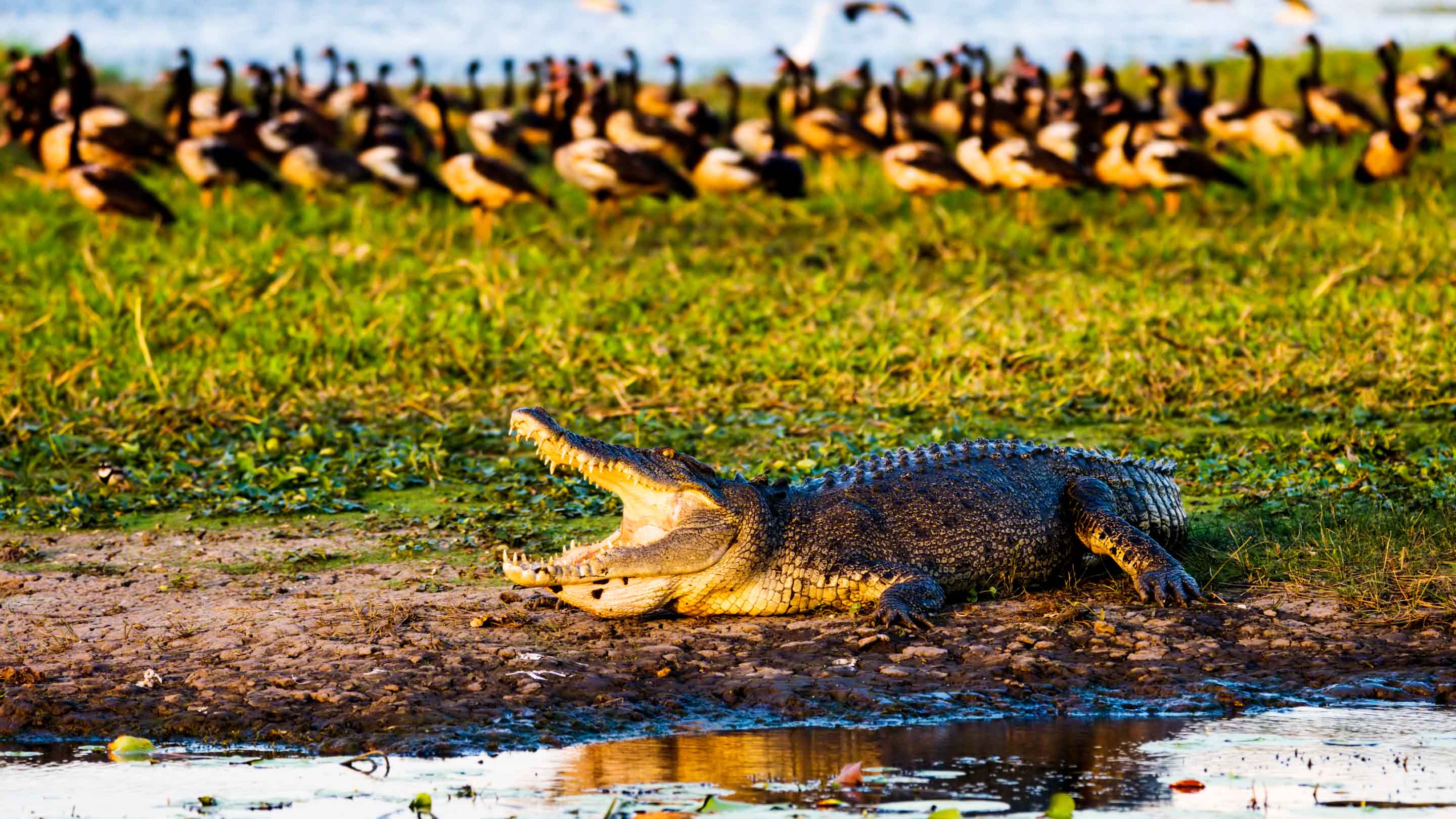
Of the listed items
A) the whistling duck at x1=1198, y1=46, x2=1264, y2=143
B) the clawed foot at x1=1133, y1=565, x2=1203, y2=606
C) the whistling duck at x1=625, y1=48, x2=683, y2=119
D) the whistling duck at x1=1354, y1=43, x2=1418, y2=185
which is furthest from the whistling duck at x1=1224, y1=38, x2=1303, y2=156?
the clawed foot at x1=1133, y1=565, x2=1203, y2=606

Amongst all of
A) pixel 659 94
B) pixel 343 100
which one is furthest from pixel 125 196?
pixel 659 94

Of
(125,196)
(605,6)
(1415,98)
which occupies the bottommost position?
(125,196)

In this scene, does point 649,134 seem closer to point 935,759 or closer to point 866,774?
point 935,759

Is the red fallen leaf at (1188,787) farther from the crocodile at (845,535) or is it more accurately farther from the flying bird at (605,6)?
the flying bird at (605,6)

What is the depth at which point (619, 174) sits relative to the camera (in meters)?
14.6

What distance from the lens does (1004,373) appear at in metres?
8.98

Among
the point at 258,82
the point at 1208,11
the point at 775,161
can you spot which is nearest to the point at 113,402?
the point at 775,161

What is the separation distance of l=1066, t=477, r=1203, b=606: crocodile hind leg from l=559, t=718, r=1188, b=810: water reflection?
0.98 meters

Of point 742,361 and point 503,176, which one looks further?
point 503,176

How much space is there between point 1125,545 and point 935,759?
169 centimetres

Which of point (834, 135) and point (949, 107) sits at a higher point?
Answer: point (949, 107)

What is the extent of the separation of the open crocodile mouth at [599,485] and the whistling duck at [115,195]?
339 inches

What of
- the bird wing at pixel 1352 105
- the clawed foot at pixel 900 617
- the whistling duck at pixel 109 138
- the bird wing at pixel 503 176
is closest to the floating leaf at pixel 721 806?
the clawed foot at pixel 900 617

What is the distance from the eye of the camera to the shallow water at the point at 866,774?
4168mm
